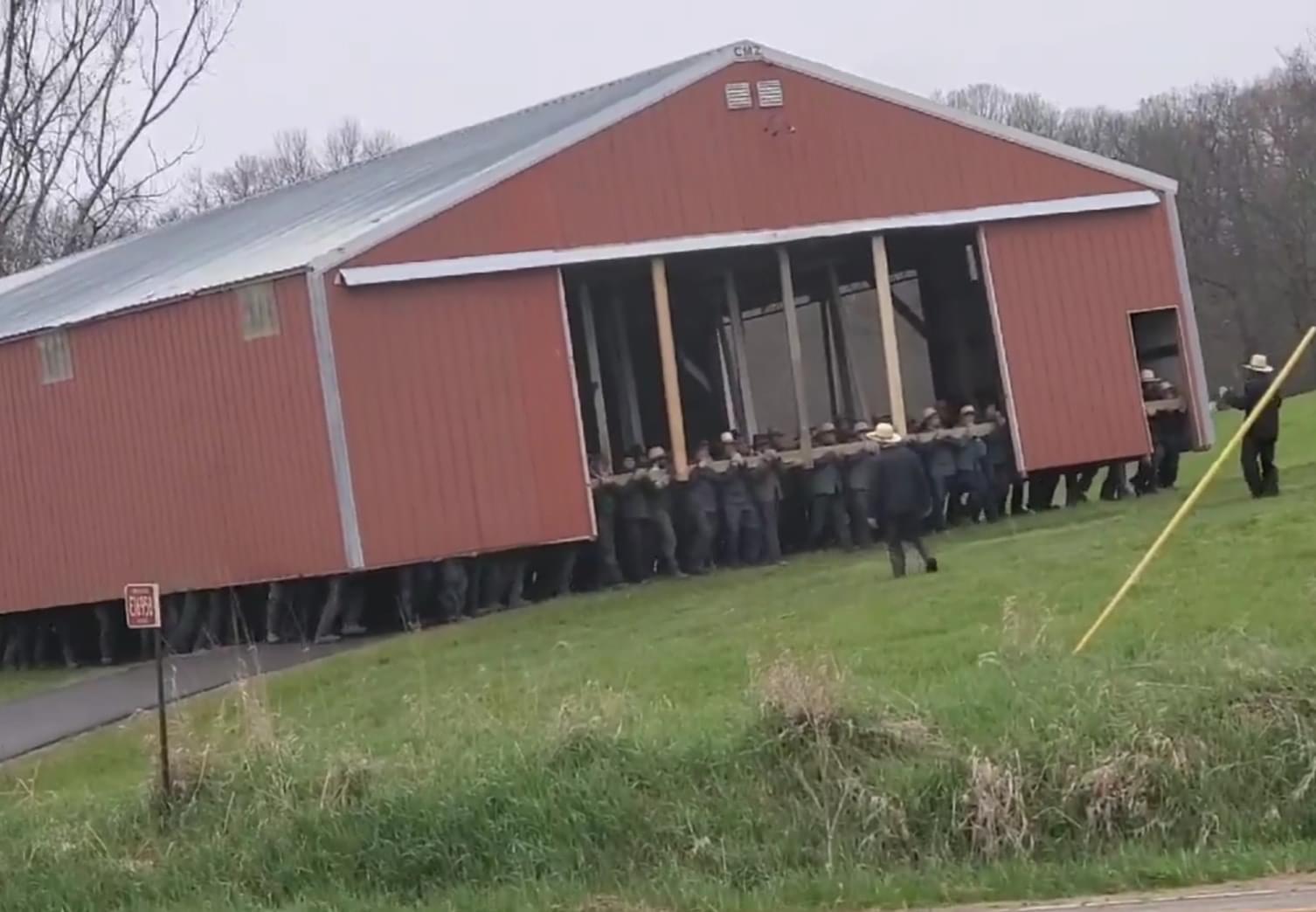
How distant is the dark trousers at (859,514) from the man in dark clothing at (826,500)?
10cm

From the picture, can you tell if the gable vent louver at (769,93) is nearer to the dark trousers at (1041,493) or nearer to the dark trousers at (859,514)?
the dark trousers at (859,514)

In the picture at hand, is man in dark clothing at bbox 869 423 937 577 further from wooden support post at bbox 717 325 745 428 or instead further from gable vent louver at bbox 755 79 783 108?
wooden support post at bbox 717 325 745 428

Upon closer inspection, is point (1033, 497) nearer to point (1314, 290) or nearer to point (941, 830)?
point (941, 830)

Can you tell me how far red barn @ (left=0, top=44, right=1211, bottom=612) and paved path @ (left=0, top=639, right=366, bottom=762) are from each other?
1.12m

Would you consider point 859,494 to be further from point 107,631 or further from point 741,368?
point 107,631

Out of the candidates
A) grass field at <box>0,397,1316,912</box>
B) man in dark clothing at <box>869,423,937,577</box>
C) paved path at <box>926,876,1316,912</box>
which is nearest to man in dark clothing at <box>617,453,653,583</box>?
man in dark clothing at <box>869,423,937,577</box>

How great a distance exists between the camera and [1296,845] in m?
10.2

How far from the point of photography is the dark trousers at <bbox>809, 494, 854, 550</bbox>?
2528 cm

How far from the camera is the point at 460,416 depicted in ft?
74.8

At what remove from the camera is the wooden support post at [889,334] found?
25281mm

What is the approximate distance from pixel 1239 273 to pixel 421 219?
164 feet

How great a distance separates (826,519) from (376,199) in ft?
21.7

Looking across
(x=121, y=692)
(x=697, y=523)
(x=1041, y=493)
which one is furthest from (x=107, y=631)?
(x=1041, y=493)

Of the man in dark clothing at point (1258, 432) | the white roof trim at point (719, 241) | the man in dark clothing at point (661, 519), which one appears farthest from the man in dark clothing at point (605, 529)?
the man in dark clothing at point (1258, 432)
